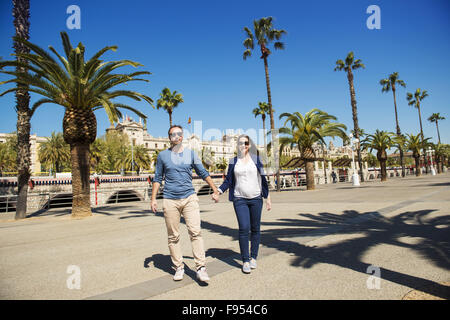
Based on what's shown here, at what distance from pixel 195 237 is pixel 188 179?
748mm

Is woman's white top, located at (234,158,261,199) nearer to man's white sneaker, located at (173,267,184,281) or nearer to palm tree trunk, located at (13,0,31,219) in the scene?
man's white sneaker, located at (173,267,184,281)

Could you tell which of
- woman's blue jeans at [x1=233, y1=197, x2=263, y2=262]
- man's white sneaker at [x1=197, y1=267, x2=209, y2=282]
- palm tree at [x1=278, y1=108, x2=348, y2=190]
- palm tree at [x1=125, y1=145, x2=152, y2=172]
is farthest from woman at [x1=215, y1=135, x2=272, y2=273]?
palm tree at [x1=125, y1=145, x2=152, y2=172]

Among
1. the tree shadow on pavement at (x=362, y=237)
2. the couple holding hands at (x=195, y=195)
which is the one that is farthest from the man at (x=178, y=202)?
the tree shadow on pavement at (x=362, y=237)

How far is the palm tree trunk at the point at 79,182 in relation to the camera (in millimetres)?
11297

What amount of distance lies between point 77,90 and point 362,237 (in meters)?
11.5

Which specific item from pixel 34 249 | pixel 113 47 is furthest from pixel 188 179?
pixel 113 47

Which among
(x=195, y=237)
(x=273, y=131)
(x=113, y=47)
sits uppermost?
(x=113, y=47)

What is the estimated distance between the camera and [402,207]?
8.85 metres

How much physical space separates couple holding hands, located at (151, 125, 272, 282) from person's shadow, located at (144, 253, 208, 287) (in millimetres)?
215

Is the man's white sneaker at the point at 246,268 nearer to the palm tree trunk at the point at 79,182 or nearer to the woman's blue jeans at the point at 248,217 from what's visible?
the woman's blue jeans at the point at 248,217

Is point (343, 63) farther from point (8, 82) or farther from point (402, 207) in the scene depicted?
point (8, 82)

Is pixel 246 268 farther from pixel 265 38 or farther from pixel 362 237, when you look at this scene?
pixel 265 38

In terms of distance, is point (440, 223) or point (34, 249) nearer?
point (34, 249)

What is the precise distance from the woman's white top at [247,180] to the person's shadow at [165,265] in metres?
1.18
